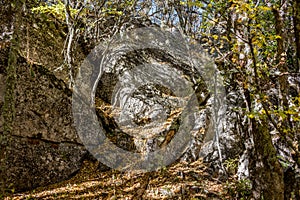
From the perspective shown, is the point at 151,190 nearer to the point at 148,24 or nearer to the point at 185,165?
the point at 185,165

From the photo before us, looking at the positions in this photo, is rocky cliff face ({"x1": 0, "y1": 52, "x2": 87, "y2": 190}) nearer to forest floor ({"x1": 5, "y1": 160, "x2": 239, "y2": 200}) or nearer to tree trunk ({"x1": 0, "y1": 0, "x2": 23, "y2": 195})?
forest floor ({"x1": 5, "y1": 160, "x2": 239, "y2": 200})

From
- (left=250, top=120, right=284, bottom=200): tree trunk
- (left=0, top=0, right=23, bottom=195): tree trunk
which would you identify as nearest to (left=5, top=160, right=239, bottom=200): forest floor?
(left=250, top=120, right=284, bottom=200): tree trunk

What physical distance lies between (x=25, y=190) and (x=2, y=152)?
Result: 343 centimetres

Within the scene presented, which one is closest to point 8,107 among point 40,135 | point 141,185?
point 40,135

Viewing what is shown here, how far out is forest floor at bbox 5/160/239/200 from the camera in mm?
5691

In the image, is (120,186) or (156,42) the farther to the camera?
(156,42)

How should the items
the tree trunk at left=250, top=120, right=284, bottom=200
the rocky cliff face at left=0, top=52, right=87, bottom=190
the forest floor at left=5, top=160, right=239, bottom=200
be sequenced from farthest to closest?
the rocky cliff face at left=0, top=52, right=87, bottom=190, the forest floor at left=5, top=160, right=239, bottom=200, the tree trunk at left=250, top=120, right=284, bottom=200

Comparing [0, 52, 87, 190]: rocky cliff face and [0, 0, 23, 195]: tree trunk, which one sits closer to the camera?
[0, 0, 23, 195]: tree trunk

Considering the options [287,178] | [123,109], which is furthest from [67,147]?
[287,178]

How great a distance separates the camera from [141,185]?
21.6 ft

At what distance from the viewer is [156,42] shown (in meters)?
15.6

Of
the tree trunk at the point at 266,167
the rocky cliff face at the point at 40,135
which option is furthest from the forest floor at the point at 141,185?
the tree trunk at the point at 266,167

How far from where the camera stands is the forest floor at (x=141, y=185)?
5.69 metres

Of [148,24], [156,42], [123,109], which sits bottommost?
[123,109]
